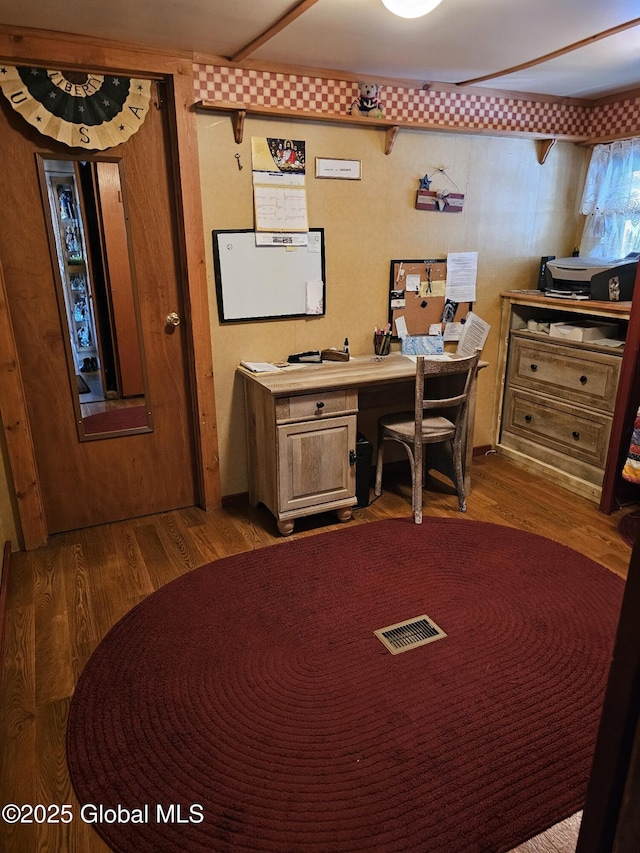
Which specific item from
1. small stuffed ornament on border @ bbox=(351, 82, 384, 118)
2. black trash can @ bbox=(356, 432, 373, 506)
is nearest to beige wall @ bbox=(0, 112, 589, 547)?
small stuffed ornament on border @ bbox=(351, 82, 384, 118)

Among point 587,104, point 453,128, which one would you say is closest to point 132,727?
point 453,128

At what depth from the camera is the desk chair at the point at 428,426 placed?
Answer: 9.77ft

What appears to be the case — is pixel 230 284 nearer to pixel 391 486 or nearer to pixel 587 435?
pixel 391 486

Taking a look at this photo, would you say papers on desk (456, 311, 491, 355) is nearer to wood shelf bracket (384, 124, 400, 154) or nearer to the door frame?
wood shelf bracket (384, 124, 400, 154)

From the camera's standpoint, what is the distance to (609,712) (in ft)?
2.34

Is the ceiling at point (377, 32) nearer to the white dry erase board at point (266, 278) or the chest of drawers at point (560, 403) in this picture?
the white dry erase board at point (266, 278)

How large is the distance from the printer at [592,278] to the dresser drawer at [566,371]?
0.33 m

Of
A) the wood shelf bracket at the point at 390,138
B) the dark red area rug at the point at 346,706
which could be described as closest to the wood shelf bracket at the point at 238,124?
the wood shelf bracket at the point at 390,138

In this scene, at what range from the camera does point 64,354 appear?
2867mm

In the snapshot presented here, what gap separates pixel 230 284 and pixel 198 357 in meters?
0.42

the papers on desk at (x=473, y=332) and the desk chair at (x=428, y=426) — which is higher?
the papers on desk at (x=473, y=332)

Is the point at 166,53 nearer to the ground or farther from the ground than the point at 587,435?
farther from the ground

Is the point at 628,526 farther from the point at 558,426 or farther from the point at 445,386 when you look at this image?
the point at 445,386

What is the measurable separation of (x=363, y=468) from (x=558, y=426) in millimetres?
1303
